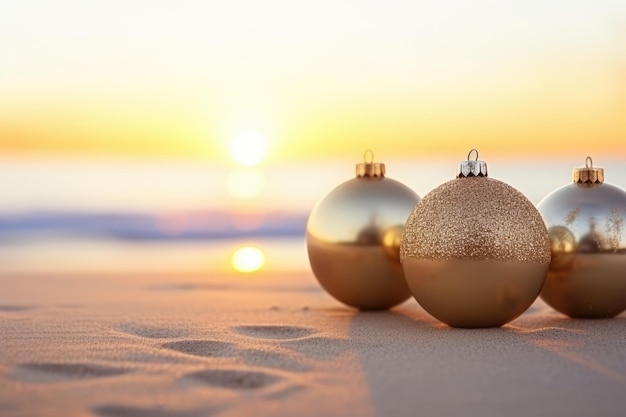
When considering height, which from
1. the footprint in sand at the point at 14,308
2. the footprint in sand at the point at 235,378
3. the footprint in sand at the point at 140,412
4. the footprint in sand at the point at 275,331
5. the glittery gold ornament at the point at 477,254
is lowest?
the footprint in sand at the point at 140,412

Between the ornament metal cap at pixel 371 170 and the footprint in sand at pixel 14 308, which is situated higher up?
the ornament metal cap at pixel 371 170

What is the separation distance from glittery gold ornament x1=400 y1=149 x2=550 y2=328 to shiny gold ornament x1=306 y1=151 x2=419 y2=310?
0.59 meters

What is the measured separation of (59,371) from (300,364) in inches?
37.0

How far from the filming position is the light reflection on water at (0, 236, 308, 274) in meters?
10.1

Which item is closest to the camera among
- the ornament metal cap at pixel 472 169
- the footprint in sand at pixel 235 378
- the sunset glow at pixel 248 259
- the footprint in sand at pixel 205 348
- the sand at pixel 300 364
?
the sand at pixel 300 364

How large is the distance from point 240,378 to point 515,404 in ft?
3.26

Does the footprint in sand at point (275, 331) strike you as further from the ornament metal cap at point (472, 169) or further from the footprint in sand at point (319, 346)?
the ornament metal cap at point (472, 169)

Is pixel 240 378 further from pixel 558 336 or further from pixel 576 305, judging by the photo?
pixel 576 305

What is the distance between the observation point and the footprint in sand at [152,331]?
408cm

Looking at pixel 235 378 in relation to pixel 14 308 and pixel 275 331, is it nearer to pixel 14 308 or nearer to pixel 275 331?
pixel 275 331

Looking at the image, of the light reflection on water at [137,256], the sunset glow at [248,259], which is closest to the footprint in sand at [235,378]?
the light reflection on water at [137,256]

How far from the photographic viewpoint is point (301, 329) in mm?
4379

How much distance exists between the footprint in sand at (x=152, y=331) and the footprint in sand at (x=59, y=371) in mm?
895

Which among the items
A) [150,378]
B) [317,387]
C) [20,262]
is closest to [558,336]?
[317,387]
